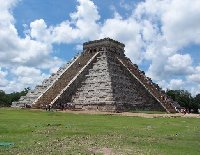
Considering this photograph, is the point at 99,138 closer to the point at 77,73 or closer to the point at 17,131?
the point at 17,131

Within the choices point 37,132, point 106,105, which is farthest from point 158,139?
point 106,105

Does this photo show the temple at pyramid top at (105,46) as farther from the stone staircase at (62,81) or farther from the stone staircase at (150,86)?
the stone staircase at (150,86)

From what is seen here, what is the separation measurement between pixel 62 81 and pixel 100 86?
6215mm

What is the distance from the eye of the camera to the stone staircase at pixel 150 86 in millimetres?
57162

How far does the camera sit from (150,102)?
57.0 metres

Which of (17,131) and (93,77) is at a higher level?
(93,77)

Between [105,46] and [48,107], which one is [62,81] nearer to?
[48,107]

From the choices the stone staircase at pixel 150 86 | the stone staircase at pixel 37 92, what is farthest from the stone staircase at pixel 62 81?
the stone staircase at pixel 150 86

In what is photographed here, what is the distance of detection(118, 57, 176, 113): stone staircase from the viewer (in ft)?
188

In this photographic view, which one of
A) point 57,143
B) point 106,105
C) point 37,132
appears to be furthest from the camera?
point 106,105

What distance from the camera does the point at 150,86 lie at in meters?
60.7

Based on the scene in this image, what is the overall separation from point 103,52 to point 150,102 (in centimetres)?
1170

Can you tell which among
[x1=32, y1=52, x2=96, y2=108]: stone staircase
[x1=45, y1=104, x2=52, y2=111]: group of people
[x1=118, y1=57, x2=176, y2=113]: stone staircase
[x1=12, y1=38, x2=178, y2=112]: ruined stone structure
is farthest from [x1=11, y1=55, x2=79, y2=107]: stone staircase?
[x1=118, y1=57, x2=176, y2=113]: stone staircase

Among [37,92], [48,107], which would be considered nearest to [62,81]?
[37,92]
